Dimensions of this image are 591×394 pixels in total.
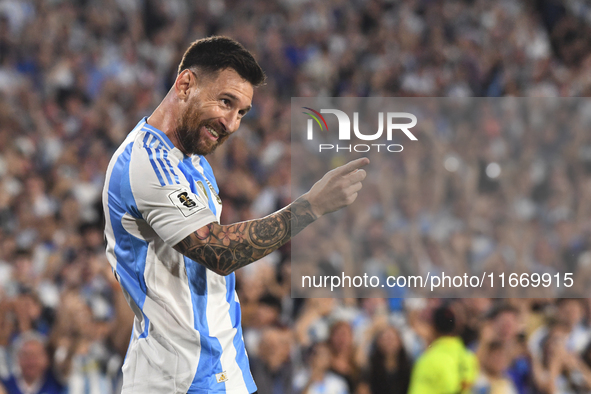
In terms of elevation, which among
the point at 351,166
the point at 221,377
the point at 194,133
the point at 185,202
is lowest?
the point at 221,377

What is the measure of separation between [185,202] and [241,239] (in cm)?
24

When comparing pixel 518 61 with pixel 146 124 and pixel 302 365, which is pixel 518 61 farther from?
pixel 146 124

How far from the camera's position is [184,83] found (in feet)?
8.22

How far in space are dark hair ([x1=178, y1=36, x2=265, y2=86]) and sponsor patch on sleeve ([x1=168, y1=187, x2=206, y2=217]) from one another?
53cm

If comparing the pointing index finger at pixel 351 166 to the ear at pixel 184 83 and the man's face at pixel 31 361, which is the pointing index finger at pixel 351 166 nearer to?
the ear at pixel 184 83

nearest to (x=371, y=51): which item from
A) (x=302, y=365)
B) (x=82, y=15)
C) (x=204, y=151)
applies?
(x=82, y=15)

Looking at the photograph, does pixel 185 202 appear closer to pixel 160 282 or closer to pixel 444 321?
pixel 160 282

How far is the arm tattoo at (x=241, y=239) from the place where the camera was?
86.0 inches

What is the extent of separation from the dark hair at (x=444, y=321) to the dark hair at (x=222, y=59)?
315cm

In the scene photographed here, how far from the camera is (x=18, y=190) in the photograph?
7910 millimetres

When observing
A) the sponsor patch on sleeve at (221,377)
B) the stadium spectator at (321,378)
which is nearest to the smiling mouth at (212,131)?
the sponsor patch on sleeve at (221,377)

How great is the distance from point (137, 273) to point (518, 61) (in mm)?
8370

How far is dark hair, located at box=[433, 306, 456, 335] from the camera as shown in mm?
5043

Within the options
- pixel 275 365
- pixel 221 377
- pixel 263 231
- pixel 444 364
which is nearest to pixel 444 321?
pixel 444 364
